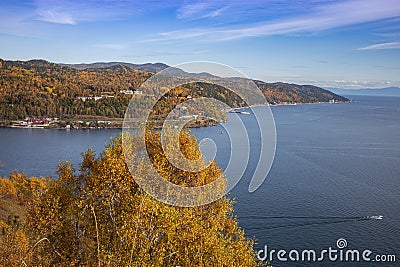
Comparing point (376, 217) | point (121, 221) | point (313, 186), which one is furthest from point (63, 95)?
point (121, 221)

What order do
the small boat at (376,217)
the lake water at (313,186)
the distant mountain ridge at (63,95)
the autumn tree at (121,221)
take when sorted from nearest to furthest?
the autumn tree at (121,221) < the lake water at (313,186) < the small boat at (376,217) < the distant mountain ridge at (63,95)

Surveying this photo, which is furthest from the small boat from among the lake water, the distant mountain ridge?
the distant mountain ridge

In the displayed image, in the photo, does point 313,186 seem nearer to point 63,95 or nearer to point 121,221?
point 121,221

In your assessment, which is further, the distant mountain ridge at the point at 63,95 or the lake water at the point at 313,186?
the distant mountain ridge at the point at 63,95

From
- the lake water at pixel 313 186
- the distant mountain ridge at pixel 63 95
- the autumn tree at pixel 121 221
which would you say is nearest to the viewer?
the autumn tree at pixel 121 221

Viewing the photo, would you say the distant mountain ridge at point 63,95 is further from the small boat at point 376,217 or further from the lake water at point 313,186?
the small boat at point 376,217

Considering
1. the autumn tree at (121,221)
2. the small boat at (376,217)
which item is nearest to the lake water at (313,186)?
the small boat at (376,217)

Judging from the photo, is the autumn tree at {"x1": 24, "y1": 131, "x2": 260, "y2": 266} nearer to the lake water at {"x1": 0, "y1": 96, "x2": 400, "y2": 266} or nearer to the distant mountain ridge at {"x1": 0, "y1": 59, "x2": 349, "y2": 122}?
the lake water at {"x1": 0, "y1": 96, "x2": 400, "y2": 266}

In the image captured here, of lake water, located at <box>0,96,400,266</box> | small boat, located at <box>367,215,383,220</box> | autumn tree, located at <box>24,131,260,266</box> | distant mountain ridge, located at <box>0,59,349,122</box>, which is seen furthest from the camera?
distant mountain ridge, located at <box>0,59,349,122</box>

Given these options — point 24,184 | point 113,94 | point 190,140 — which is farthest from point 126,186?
point 113,94
